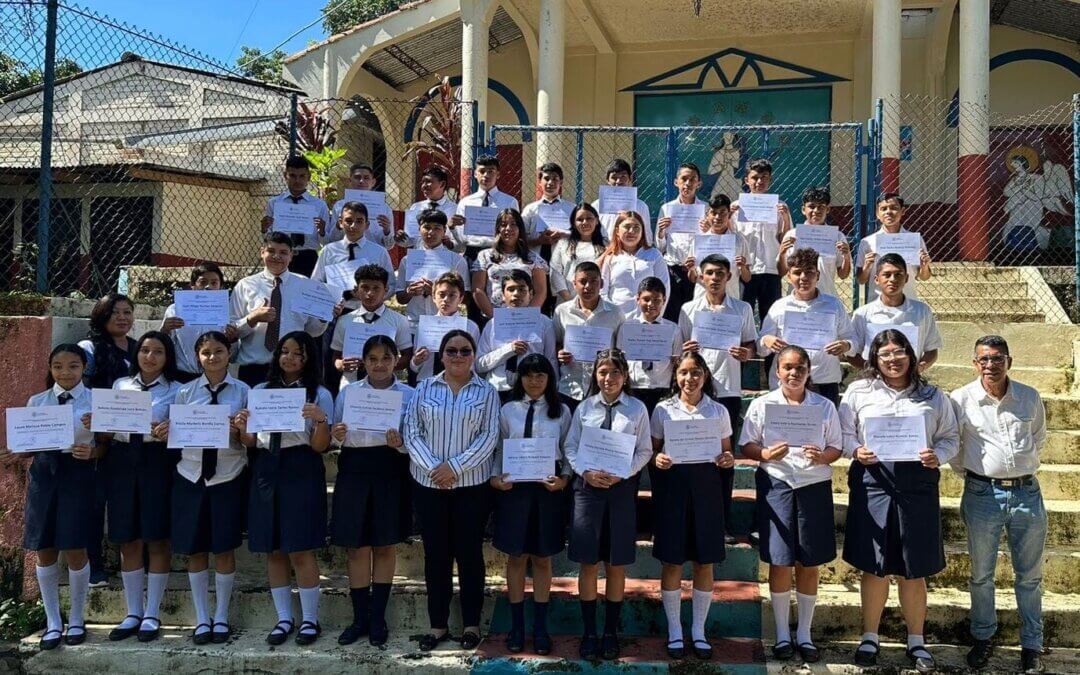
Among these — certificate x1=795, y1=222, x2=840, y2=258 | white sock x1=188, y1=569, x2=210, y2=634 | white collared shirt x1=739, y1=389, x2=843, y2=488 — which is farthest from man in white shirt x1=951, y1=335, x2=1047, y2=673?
white sock x1=188, y1=569, x2=210, y2=634

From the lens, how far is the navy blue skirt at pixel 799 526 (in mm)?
4625

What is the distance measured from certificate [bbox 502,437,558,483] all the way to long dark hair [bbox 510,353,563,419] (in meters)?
0.22

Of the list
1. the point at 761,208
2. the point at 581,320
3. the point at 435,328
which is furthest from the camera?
the point at 761,208

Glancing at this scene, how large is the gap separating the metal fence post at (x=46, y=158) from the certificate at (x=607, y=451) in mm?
4104

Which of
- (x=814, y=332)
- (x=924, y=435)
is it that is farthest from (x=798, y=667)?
(x=814, y=332)

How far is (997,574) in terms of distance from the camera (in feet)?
17.4

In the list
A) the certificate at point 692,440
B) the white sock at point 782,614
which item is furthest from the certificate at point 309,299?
the white sock at point 782,614

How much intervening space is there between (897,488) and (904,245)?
2.18 meters

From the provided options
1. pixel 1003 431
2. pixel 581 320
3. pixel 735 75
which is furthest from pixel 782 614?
pixel 735 75

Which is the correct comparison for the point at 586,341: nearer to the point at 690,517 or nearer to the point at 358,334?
the point at 690,517

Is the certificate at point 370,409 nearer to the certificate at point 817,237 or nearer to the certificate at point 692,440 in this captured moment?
the certificate at point 692,440

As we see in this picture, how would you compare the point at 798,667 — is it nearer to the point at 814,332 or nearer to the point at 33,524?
the point at 814,332

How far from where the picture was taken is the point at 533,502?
4.79m

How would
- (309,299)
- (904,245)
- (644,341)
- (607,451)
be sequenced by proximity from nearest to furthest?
(607,451), (644,341), (309,299), (904,245)
